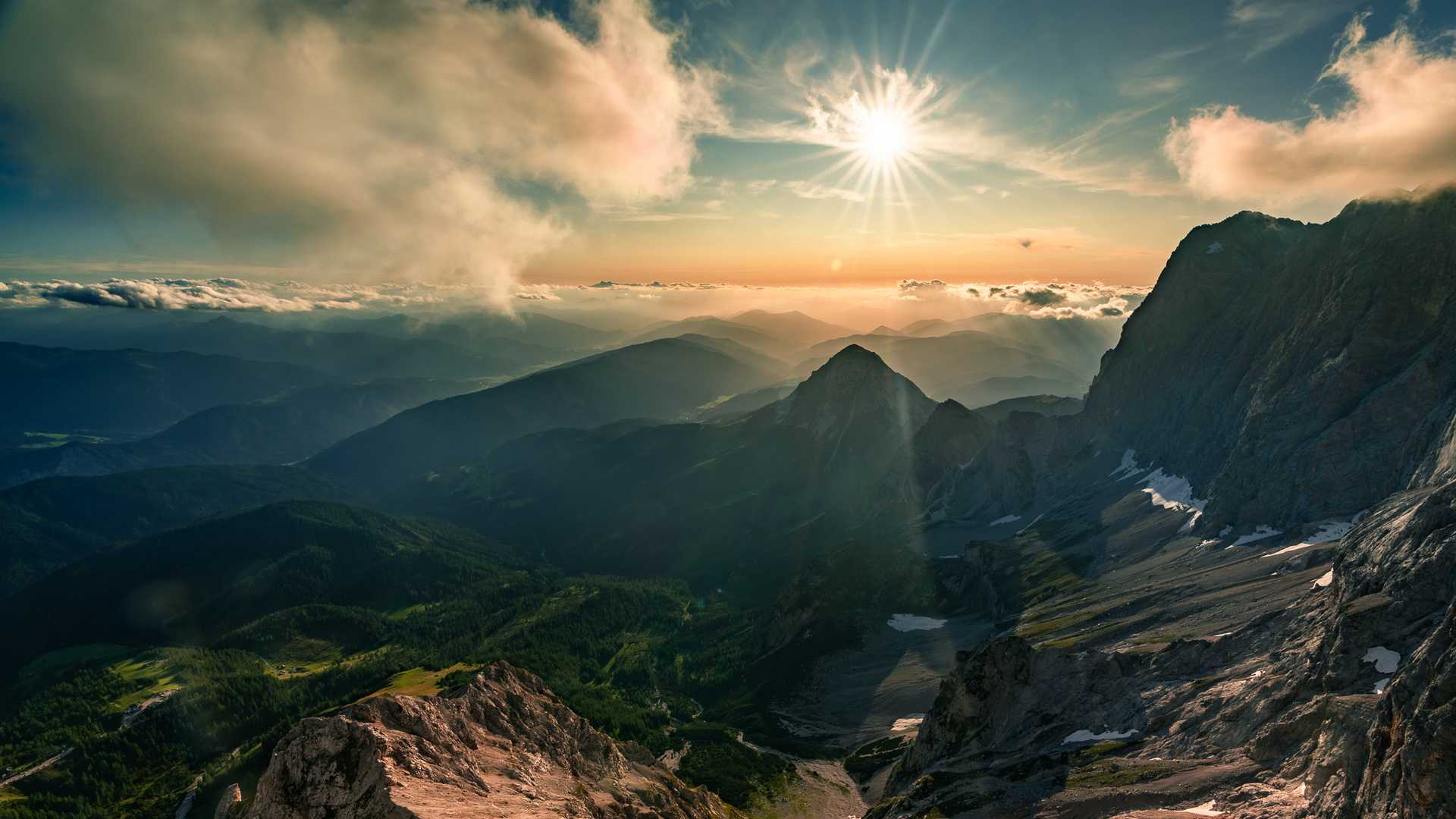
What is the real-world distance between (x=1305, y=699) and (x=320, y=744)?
84540 millimetres

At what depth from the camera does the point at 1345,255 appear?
461 feet

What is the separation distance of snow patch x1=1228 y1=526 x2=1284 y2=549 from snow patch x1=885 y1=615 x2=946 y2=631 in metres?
78.0

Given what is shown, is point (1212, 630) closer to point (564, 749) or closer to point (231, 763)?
point (564, 749)

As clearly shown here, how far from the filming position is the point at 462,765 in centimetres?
4581

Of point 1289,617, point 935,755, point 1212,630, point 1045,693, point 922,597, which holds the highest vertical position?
point 1289,617

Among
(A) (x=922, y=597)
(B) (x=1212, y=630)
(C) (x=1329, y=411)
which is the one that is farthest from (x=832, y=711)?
(C) (x=1329, y=411)

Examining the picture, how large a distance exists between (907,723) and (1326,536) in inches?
3619

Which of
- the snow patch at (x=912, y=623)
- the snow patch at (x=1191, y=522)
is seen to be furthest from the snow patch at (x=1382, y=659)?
the snow patch at (x=912, y=623)

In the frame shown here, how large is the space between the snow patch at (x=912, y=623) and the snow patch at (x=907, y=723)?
41.7 metres

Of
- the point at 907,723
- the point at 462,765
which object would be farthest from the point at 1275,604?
the point at 462,765

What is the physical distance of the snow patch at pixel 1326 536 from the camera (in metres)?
108

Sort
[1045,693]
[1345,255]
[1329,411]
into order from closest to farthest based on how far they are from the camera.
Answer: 1. [1045,693]
2. [1329,411]
3. [1345,255]

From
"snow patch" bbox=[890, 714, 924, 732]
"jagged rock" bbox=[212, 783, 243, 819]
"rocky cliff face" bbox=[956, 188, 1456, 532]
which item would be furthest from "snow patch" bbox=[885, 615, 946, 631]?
"jagged rock" bbox=[212, 783, 243, 819]

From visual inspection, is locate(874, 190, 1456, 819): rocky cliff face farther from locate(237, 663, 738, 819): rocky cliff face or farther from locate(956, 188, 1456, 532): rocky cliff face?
locate(237, 663, 738, 819): rocky cliff face
